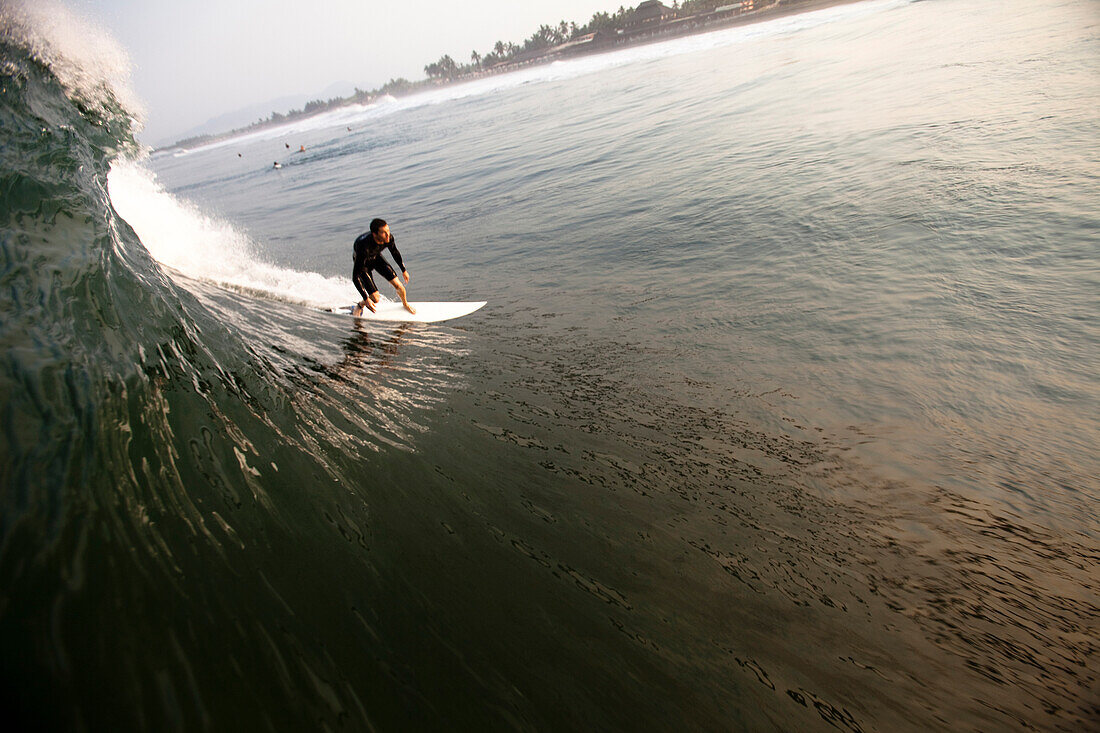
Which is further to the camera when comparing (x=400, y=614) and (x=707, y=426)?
(x=707, y=426)

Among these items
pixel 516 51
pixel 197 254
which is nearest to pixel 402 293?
pixel 197 254

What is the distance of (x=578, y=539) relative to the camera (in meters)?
3.80

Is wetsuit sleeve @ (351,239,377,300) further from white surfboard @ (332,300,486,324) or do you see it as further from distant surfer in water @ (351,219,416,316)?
white surfboard @ (332,300,486,324)

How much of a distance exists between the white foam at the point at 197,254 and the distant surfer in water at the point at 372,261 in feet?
3.88

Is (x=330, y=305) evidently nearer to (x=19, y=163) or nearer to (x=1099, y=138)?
(x=19, y=163)

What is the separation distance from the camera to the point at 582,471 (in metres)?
4.61

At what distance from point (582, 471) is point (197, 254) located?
43.1 ft

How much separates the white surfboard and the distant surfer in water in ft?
0.44

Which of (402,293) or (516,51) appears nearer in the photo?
(402,293)

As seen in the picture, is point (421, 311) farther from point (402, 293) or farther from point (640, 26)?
point (640, 26)

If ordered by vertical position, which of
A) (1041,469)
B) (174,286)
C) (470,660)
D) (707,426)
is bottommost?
(1041,469)

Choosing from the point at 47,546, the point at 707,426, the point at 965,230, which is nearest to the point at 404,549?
the point at 47,546

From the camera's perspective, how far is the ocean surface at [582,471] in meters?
2.69

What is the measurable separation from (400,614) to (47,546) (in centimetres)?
202
